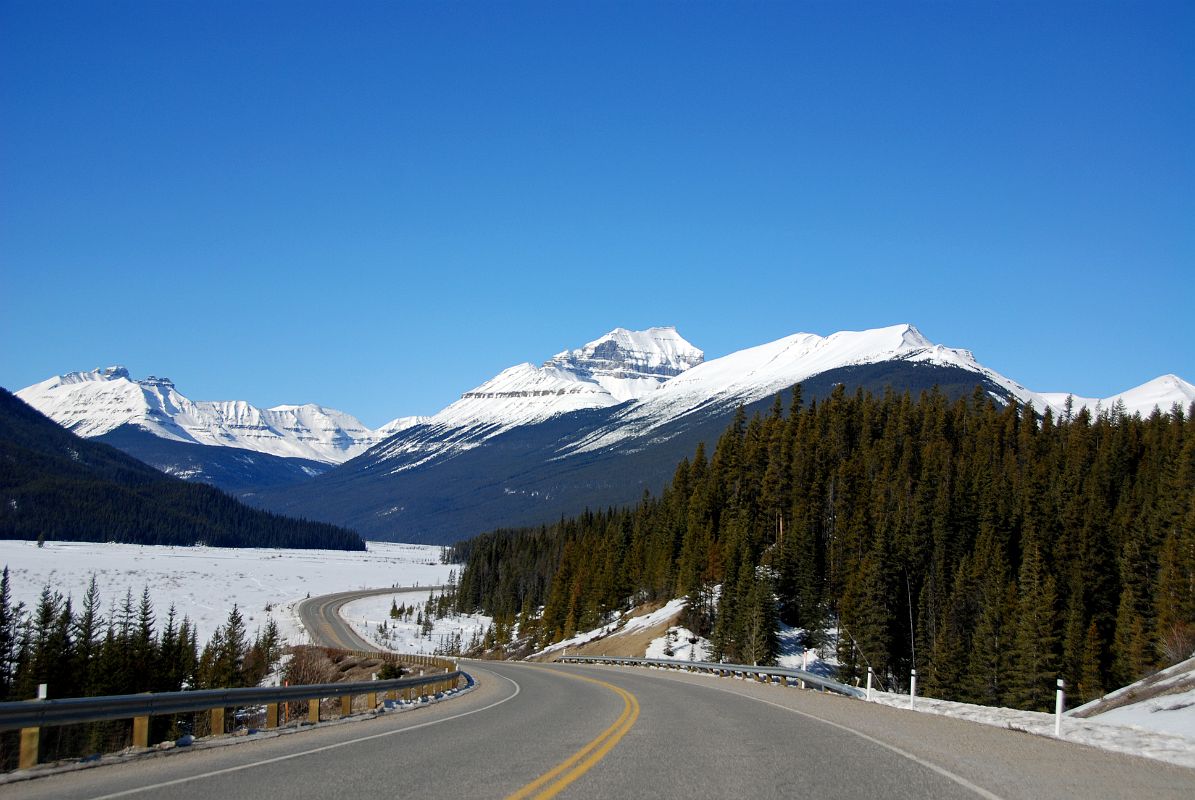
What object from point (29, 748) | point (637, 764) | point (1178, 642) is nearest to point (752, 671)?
point (1178, 642)

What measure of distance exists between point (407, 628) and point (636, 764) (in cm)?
11205

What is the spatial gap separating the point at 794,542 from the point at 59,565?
118002mm

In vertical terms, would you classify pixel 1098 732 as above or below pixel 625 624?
above

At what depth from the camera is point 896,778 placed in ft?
35.5

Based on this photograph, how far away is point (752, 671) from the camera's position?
37031 millimetres

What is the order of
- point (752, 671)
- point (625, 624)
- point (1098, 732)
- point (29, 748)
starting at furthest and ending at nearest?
point (625, 624)
point (752, 671)
point (1098, 732)
point (29, 748)

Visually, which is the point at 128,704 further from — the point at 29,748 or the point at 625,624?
the point at 625,624

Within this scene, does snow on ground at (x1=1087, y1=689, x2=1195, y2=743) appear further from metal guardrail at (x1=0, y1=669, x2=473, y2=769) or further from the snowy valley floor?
metal guardrail at (x1=0, y1=669, x2=473, y2=769)

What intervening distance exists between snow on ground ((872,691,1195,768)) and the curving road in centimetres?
59

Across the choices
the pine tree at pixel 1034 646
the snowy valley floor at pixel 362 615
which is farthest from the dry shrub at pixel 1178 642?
the snowy valley floor at pixel 362 615

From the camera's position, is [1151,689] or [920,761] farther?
[1151,689]

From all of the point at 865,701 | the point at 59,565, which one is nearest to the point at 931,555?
the point at 865,701

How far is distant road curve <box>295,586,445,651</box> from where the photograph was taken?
87.0m

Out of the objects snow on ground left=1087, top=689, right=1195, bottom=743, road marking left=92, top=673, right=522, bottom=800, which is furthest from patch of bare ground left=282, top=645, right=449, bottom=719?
snow on ground left=1087, top=689, right=1195, bottom=743
